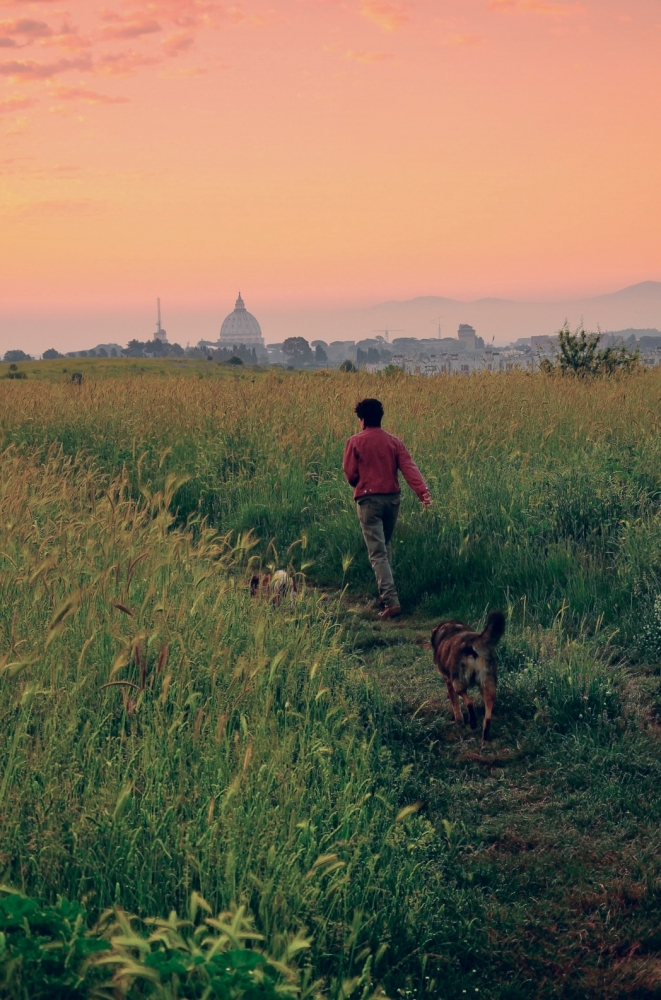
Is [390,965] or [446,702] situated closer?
[390,965]

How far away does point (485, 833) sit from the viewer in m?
4.77

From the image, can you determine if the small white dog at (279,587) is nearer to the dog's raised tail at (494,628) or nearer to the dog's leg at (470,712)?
the dog's leg at (470,712)

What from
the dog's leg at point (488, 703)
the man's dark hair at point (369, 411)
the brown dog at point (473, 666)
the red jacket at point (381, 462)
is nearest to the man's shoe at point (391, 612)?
the red jacket at point (381, 462)

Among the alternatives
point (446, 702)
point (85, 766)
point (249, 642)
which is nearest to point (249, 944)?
point (85, 766)

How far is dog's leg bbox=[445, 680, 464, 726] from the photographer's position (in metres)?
6.02

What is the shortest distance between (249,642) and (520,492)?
4986mm

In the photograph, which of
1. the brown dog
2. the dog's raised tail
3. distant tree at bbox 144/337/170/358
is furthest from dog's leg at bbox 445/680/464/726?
distant tree at bbox 144/337/170/358

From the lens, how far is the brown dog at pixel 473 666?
5590mm

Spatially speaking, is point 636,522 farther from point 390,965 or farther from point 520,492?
point 390,965

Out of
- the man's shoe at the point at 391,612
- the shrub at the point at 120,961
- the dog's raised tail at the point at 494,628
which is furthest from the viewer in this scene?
the man's shoe at the point at 391,612

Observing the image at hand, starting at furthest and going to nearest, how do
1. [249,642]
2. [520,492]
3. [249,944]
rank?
[520,492] → [249,642] → [249,944]

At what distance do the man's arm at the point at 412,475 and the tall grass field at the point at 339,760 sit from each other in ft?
2.54

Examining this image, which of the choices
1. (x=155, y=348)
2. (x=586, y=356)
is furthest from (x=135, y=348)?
(x=586, y=356)

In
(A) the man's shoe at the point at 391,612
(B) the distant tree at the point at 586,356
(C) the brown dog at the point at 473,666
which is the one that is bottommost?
(A) the man's shoe at the point at 391,612
